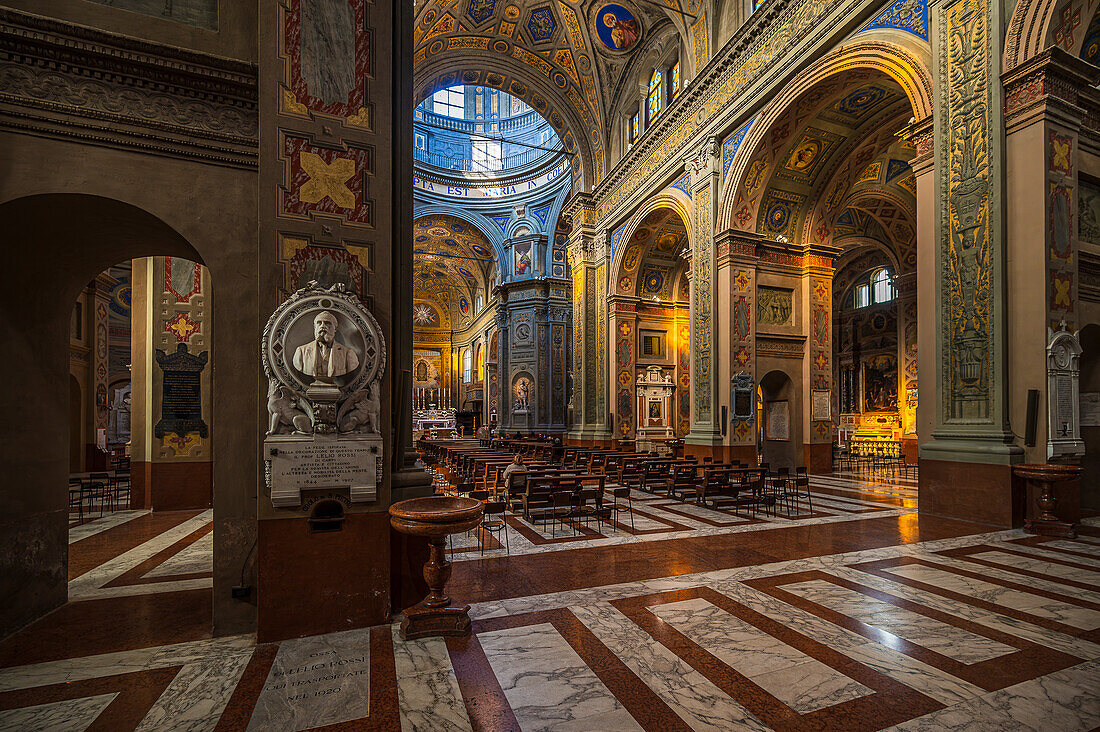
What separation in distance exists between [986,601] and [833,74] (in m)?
10.2

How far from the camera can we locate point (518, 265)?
31672mm

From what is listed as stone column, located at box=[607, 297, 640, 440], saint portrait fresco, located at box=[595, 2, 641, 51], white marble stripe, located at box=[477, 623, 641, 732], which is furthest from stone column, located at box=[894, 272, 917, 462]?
white marble stripe, located at box=[477, 623, 641, 732]

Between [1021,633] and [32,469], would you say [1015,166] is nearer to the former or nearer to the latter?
[1021,633]

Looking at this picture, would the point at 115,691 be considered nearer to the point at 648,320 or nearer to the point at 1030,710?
the point at 1030,710

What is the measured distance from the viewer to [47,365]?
4.68 meters

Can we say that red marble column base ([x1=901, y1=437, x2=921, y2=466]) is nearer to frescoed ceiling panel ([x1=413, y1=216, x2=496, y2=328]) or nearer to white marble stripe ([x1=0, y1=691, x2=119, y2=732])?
white marble stripe ([x1=0, y1=691, x2=119, y2=732])

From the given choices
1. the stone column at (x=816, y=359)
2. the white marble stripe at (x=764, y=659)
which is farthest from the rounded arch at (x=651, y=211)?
the white marble stripe at (x=764, y=659)

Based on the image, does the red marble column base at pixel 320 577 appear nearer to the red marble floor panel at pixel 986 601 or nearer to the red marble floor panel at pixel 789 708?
the red marble floor panel at pixel 789 708

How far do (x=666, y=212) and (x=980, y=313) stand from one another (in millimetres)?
11197

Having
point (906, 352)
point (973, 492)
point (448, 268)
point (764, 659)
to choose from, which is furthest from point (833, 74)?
point (448, 268)

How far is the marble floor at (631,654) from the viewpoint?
9.41 ft

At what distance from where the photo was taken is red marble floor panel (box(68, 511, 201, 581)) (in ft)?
20.3

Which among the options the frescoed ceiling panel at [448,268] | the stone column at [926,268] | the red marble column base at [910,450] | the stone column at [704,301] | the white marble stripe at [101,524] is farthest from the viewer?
the frescoed ceiling panel at [448,268]

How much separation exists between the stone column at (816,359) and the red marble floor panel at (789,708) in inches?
459
